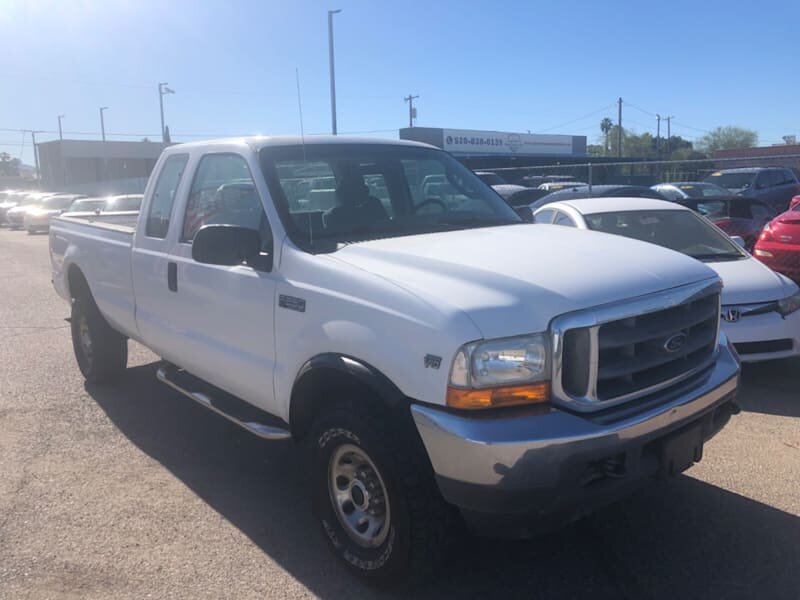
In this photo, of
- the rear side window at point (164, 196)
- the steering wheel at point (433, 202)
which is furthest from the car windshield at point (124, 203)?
the steering wheel at point (433, 202)

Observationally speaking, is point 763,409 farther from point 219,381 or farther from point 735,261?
point 219,381

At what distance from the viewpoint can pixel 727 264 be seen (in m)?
6.68

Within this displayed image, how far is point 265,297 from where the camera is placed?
3.88m

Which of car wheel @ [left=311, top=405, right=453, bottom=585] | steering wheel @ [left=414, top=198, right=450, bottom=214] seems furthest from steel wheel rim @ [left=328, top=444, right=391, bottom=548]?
steering wheel @ [left=414, top=198, right=450, bottom=214]

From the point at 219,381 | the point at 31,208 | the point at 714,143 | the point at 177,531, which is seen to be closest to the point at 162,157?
the point at 219,381

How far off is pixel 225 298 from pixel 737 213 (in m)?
9.62

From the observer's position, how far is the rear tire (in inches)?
254

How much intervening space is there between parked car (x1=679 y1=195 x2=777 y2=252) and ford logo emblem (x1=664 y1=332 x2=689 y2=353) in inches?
316

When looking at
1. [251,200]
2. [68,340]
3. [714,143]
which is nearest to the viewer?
[251,200]

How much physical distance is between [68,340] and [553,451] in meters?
7.33

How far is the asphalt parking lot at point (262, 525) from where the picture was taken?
347 cm

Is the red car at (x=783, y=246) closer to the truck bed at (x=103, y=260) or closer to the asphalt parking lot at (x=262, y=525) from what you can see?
the asphalt parking lot at (x=262, y=525)

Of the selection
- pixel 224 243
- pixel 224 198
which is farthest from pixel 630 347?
pixel 224 198

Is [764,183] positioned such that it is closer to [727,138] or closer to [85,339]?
[85,339]
